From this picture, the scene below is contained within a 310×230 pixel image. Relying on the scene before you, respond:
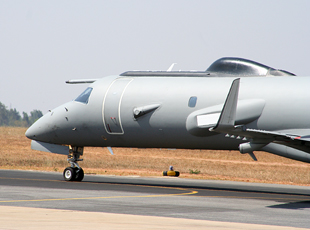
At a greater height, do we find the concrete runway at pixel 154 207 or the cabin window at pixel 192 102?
the cabin window at pixel 192 102

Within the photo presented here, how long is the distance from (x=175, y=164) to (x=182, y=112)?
95.4 feet

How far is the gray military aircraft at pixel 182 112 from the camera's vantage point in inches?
766

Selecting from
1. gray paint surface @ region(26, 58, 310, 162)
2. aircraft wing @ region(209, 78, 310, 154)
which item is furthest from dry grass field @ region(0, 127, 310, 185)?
aircraft wing @ region(209, 78, 310, 154)

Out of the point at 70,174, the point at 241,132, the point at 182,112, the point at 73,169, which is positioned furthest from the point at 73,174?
the point at 241,132

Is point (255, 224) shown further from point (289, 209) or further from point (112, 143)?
A: point (112, 143)

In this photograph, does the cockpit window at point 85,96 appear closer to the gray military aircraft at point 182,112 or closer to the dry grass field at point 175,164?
the gray military aircraft at point 182,112

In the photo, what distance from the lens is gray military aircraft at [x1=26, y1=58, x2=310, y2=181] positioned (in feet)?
63.9

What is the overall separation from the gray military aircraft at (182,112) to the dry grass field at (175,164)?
1011cm

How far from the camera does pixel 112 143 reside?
24047 mm

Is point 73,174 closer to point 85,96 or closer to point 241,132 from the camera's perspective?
point 85,96

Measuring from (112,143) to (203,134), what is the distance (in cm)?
485

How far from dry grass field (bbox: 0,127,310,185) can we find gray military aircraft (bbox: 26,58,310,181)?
1011 cm

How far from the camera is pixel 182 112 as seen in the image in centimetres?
2144

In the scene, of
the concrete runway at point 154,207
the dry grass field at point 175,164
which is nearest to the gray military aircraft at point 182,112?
the concrete runway at point 154,207
